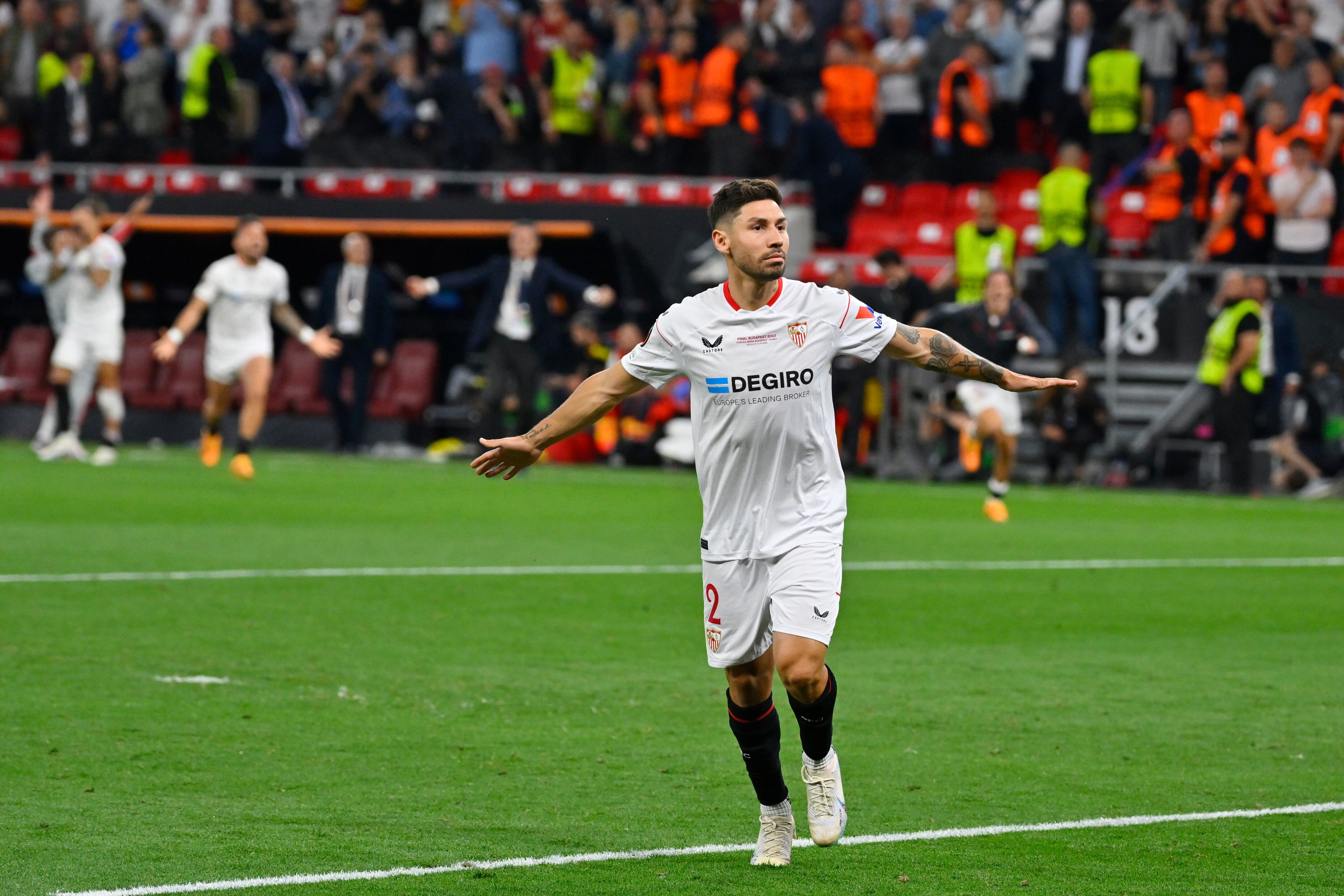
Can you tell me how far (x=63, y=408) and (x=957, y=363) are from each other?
1791cm

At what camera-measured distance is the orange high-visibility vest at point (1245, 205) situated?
22.2 meters

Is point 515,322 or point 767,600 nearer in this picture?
point 767,600

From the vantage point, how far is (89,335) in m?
22.4

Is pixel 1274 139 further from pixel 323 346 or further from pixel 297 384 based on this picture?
pixel 297 384

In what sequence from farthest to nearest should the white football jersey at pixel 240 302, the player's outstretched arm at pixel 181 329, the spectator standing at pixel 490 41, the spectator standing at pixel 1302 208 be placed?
the spectator standing at pixel 490 41, the spectator standing at pixel 1302 208, the white football jersey at pixel 240 302, the player's outstretched arm at pixel 181 329

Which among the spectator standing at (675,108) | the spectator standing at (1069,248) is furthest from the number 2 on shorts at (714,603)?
the spectator standing at (675,108)

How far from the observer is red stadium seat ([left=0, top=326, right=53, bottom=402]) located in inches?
1096

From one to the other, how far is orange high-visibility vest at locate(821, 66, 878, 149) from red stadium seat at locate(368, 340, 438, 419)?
6594mm

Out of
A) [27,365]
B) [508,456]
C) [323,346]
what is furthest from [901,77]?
[508,456]

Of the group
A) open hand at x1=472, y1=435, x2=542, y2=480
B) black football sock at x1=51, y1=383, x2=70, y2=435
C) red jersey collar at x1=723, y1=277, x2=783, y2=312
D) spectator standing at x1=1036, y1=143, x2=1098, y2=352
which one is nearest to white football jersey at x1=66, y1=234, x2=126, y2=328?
black football sock at x1=51, y1=383, x2=70, y2=435

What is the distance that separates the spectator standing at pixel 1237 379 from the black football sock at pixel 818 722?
16191 mm

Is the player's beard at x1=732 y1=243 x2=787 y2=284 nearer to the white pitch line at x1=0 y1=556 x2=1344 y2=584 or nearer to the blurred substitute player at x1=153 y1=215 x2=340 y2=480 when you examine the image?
the white pitch line at x1=0 y1=556 x2=1344 y2=584

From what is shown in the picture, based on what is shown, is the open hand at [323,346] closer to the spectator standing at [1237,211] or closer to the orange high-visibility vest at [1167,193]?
the orange high-visibility vest at [1167,193]

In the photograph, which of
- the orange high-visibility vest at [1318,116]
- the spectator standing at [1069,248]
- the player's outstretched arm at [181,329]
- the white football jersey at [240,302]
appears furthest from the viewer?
the spectator standing at [1069,248]
